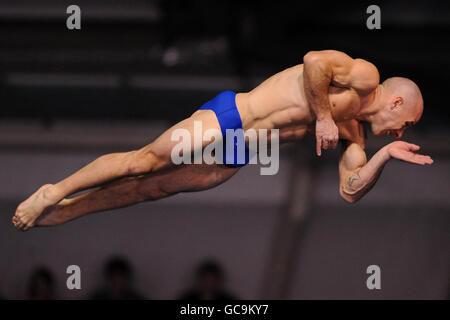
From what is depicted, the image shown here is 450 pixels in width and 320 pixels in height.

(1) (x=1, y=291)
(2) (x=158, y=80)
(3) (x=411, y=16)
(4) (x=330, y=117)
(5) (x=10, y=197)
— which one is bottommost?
(1) (x=1, y=291)

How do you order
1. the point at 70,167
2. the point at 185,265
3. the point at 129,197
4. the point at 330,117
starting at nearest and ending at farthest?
the point at 330,117, the point at 129,197, the point at 70,167, the point at 185,265

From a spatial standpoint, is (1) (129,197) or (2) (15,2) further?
(2) (15,2)

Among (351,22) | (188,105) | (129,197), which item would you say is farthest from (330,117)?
(351,22)

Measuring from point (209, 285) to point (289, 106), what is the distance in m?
1.90

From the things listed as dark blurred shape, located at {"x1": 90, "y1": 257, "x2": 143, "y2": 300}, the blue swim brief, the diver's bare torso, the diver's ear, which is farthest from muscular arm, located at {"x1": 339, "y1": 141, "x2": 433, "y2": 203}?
dark blurred shape, located at {"x1": 90, "y1": 257, "x2": 143, "y2": 300}

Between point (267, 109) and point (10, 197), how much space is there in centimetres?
237

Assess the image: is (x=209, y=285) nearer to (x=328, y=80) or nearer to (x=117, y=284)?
(x=117, y=284)

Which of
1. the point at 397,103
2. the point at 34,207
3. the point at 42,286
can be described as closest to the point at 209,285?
the point at 42,286

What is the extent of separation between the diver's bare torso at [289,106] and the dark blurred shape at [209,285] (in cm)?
160

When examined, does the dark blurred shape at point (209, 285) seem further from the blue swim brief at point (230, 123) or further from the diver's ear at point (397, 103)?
the diver's ear at point (397, 103)

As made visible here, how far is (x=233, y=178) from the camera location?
5.02 m

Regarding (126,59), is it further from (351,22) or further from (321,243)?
(321,243)

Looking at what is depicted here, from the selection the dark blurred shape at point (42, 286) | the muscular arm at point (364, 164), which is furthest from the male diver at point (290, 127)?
the dark blurred shape at point (42, 286)

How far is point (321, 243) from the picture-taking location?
5.19 meters
